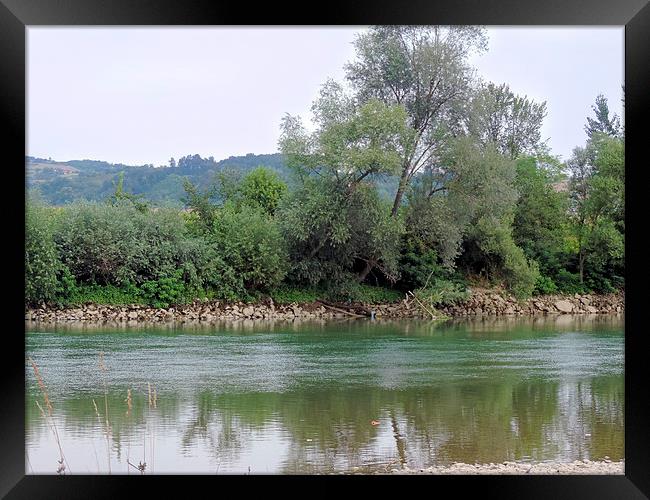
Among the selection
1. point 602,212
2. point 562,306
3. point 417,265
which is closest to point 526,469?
point 417,265

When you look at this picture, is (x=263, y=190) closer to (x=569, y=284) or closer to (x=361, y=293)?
(x=361, y=293)

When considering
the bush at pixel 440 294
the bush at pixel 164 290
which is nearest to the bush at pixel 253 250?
the bush at pixel 164 290

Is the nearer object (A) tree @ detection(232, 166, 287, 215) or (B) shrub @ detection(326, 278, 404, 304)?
(B) shrub @ detection(326, 278, 404, 304)

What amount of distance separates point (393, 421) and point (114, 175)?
50.8 ft

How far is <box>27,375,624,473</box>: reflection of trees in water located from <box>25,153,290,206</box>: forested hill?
10.8 m

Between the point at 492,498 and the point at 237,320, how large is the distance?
1287cm

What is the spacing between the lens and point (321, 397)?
821cm

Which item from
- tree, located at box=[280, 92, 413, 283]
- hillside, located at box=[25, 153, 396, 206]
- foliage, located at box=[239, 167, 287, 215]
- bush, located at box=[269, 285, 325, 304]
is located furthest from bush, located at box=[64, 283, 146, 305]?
hillside, located at box=[25, 153, 396, 206]

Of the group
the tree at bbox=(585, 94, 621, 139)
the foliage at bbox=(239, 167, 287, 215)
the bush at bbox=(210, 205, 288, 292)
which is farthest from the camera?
the tree at bbox=(585, 94, 621, 139)

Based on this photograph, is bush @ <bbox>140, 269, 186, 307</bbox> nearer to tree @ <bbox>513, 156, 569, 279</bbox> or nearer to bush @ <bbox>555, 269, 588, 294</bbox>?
tree @ <bbox>513, 156, 569, 279</bbox>

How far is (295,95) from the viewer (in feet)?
69.8

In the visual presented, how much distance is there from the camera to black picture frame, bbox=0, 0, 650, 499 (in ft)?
10.5

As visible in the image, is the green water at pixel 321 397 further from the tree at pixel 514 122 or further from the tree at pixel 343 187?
the tree at pixel 514 122
